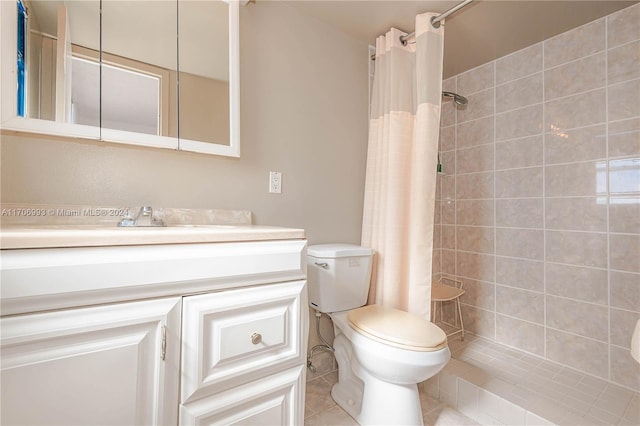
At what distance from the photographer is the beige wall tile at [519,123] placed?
6.27 feet

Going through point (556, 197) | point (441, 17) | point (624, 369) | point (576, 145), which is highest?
point (441, 17)

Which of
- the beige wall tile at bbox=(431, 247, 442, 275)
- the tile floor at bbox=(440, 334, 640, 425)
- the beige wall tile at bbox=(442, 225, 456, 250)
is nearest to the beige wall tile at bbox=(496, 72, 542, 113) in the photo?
the beige wall tile at bbox=(442, 225, 456, 250)

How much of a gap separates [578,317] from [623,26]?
167 centimetres

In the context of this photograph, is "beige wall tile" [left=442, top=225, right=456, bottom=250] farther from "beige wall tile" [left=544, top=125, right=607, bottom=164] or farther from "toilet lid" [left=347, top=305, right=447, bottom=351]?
"toilet lid" [left=347, top=305, right=447, bottom=351]

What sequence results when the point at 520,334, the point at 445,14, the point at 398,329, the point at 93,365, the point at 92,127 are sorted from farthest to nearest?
the point at 520,334 < the point at 445,14 < the point at 398,329 < the point at 92,127 < the point at 93,365

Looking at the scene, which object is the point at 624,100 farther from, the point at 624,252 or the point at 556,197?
the point at 624,252

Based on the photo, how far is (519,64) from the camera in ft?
6.57

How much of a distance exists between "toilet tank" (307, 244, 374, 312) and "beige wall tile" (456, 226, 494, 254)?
3.79ft

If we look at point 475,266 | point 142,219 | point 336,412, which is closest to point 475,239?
point 475,266

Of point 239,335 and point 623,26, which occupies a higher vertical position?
point 623,26

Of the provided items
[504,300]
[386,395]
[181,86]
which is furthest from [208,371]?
[504,300]

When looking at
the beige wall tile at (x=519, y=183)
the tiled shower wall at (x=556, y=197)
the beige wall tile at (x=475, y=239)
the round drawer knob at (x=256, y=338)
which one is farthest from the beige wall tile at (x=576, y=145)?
the round drawer knob at (x=256, y=338)

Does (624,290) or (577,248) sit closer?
(624,290)

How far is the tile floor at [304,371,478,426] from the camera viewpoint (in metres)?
1.32
